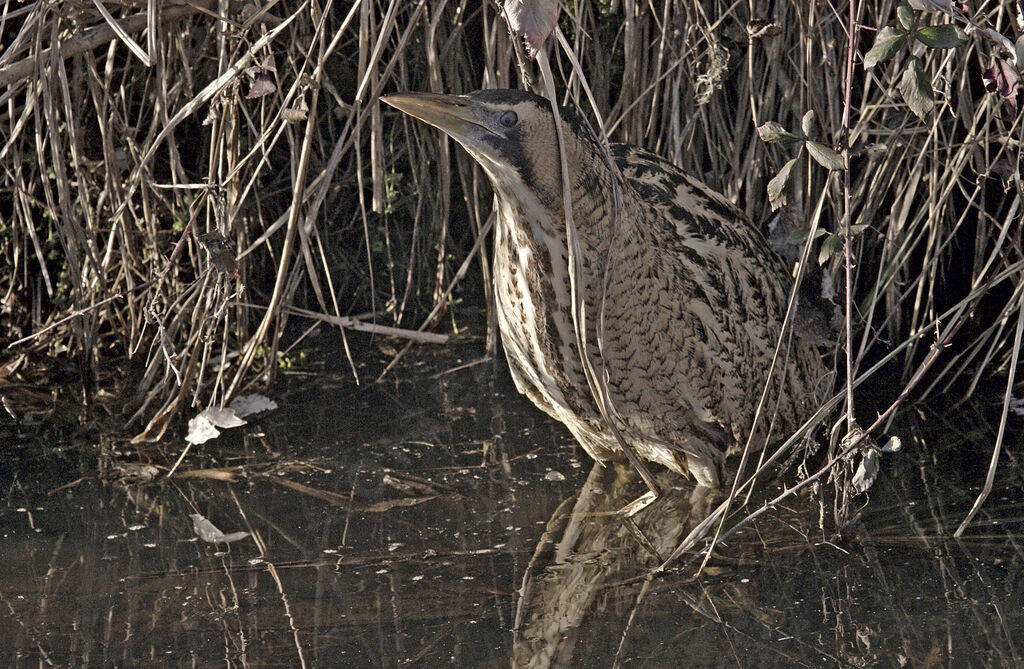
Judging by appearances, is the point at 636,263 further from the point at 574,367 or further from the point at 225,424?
the point at 225,424

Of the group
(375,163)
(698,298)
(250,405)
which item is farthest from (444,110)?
(250,405)

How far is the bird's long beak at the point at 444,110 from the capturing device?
1990 millimetres

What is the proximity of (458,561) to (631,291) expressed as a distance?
607 millimetres

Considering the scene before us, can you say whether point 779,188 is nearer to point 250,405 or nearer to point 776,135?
point 776,135

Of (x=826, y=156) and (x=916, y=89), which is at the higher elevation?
(x=916, y=89)

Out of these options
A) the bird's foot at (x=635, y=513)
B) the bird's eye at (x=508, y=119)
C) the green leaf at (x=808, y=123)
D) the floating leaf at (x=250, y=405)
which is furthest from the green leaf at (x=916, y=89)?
the floating leaf at (x=250, y=405)

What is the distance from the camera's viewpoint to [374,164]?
2.52 meters

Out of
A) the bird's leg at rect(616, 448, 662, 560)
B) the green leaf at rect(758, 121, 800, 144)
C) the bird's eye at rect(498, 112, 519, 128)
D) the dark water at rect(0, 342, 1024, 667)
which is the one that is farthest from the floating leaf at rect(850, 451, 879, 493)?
the bird's eye at rect(498, 112, 519, 128)

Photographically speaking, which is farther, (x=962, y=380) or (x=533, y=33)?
(x=962, y=380)

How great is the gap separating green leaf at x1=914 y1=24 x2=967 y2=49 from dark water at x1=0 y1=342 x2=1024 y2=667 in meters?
0.89

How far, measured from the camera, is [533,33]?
1644mm

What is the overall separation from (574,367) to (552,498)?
0.31 meters

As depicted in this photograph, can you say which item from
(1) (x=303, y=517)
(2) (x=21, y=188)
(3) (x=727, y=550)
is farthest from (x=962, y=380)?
(2) (x=21, y=188)

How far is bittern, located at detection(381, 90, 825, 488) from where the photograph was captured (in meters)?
2.07
